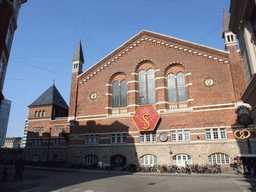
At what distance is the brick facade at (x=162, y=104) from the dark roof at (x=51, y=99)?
10.7 metres

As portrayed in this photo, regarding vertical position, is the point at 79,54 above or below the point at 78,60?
above

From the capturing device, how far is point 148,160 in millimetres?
27969

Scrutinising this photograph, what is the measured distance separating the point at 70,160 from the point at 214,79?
83.8 feet

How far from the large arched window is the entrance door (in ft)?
26.7

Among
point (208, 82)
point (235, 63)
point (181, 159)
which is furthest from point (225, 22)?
point (181, 159)

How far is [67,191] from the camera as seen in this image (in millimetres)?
Result: 13367

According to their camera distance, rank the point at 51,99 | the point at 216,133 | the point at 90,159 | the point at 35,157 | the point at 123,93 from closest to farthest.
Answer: the point at 216,133
the point at 90,159
the point at 123,93
the point at 35,157
the point at 51,99

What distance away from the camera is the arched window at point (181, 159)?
1033 inches

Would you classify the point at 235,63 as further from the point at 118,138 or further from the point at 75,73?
the point at 75,73

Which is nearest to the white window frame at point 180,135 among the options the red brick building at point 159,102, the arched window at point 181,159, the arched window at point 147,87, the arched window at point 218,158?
the red brick building at point 159,102

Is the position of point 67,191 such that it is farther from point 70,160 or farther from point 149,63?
point 149,63

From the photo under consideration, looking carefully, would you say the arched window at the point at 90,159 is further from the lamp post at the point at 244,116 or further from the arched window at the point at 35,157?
the lamp post at the point at 244,116

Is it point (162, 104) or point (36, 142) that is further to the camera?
point (36, 142)

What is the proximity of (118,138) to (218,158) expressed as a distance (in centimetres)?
1435
